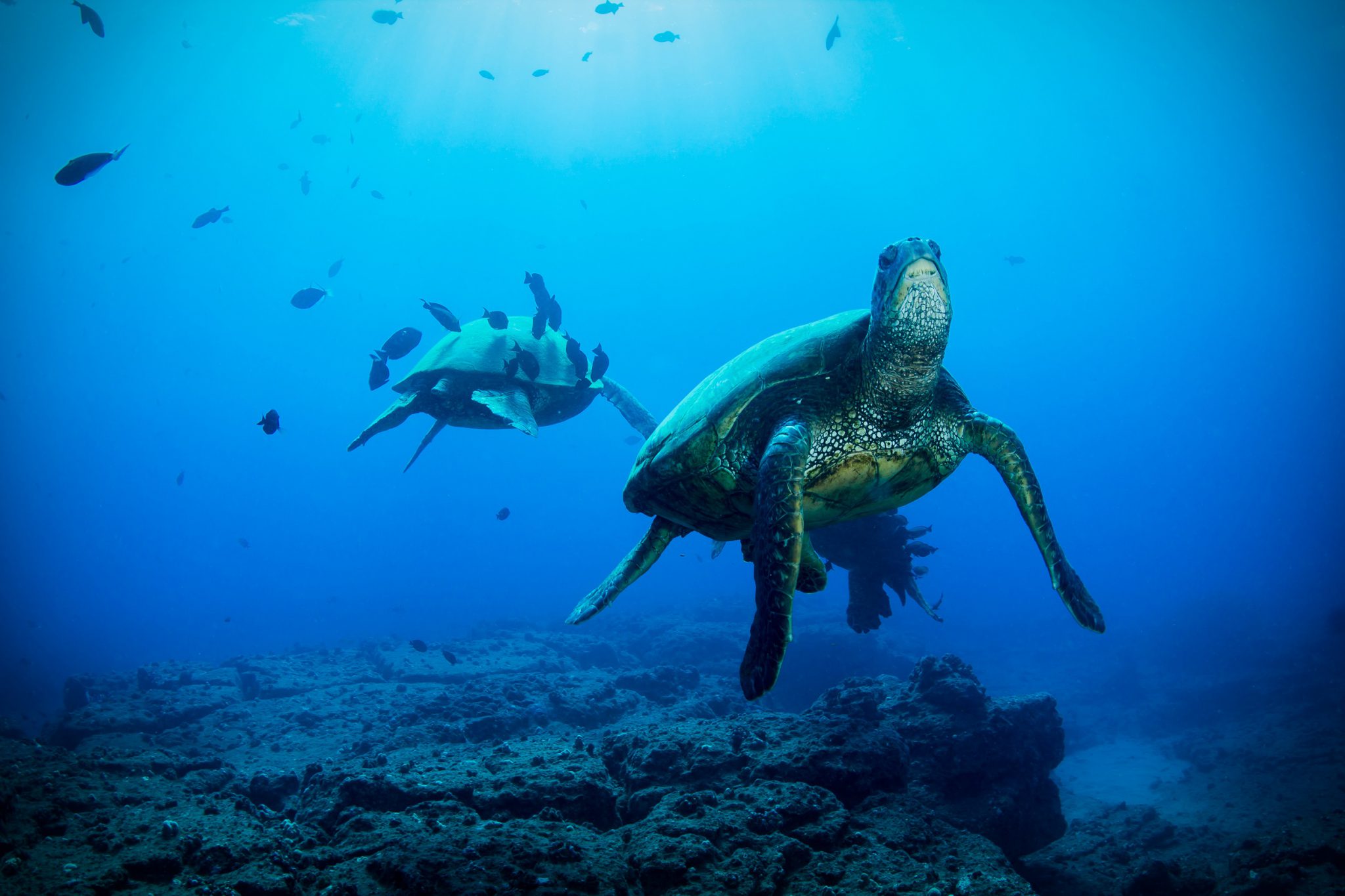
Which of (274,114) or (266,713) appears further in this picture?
(274,114)

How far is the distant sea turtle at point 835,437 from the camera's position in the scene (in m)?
3.29

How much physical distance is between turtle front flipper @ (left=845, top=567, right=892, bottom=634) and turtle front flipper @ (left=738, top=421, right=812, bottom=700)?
5990 millimetres

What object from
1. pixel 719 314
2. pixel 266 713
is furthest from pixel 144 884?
pixel 719 314

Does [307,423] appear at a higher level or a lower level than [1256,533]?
lower

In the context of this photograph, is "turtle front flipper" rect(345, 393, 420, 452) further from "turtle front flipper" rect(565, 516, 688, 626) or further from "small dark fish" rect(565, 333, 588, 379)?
"turtle front flipper" rect(565, 516, 688, 626)

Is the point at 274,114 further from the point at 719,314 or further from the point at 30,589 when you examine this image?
the point at 30,589

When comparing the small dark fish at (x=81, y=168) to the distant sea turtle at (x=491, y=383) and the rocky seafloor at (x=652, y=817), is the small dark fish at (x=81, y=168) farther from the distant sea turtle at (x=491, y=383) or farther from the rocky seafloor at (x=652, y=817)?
the rocky seafloor at (x=652, y=817)

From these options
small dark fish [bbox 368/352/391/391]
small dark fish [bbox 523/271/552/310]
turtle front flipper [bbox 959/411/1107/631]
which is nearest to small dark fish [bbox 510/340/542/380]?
small dark fish [bbox 523/271/552/310]

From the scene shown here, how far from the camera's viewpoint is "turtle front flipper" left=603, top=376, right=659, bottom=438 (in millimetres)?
10609

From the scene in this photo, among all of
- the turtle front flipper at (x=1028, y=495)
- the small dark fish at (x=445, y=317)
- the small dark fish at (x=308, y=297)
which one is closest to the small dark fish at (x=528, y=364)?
the small dark fish at (x=445, y=317)

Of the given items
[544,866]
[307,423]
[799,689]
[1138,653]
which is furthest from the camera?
[307,423]

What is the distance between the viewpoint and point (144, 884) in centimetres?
311

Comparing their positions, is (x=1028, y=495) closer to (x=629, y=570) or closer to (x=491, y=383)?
(x=629, y=570)

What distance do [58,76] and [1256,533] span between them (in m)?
163
